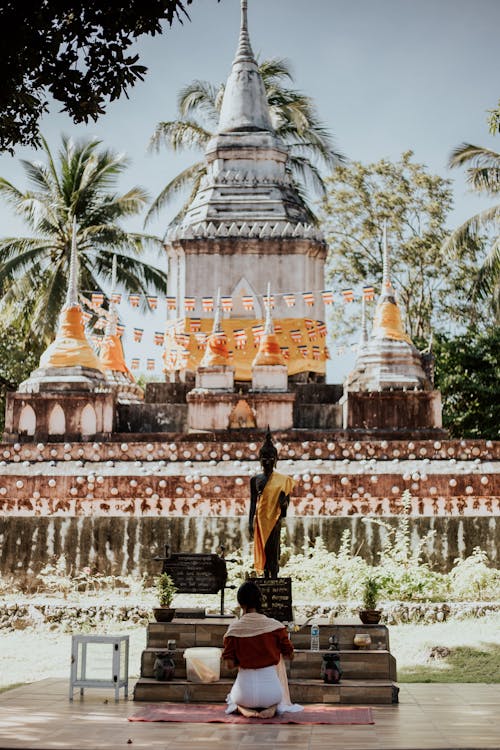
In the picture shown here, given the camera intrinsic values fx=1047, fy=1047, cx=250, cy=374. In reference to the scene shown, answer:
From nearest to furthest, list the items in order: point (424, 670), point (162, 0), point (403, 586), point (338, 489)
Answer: point (162, 0) → point (424, 670) → point (403, 586) → point (338, 489)

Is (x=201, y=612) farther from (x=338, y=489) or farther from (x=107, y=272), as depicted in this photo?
(x=107, y=272)

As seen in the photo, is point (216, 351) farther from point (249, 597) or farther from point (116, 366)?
point (249, 597)

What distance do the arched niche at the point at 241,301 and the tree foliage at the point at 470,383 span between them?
6.78 metres

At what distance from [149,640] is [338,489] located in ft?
28.5

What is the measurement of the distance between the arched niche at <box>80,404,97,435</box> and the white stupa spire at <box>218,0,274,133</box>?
1087 centimetres

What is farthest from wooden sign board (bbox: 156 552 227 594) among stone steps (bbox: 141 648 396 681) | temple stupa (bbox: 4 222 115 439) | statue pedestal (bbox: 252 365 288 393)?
statue pedestal (bbox: 252 365 288 393)

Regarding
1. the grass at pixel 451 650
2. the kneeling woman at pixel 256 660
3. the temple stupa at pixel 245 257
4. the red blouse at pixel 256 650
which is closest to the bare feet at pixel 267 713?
the kneeling woman at pixel 256 660

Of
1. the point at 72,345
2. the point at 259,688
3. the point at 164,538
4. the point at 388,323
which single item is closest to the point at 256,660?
the point at 259,688

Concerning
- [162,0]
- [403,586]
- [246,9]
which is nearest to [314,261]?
[246,9]

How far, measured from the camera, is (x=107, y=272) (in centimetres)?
3556

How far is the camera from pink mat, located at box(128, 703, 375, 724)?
26.6 feet

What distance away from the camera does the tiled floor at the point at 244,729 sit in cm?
695

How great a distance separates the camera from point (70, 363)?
72.9 ft

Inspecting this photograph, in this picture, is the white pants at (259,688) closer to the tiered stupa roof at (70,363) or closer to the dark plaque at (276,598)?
the dark plaque at (276,598)
